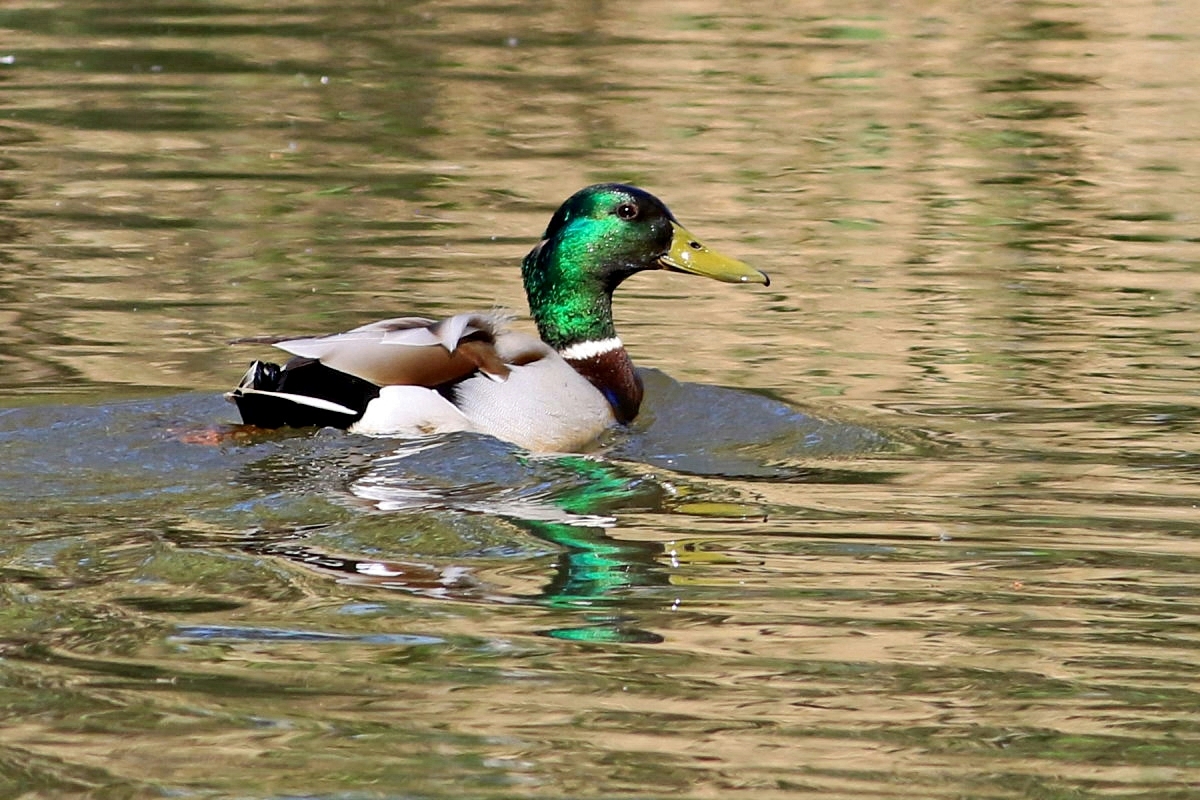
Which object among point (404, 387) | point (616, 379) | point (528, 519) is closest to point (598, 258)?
point (616, 379)

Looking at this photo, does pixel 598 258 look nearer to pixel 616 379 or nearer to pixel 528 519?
pixel 616 379

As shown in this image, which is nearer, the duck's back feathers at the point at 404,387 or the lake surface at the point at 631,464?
the lake surface at the point at 631,464

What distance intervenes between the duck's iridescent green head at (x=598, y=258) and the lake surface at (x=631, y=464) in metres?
0.44

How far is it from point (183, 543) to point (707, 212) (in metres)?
6.32

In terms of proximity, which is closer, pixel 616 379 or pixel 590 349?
pixel 616 379

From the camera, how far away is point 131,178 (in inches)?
491

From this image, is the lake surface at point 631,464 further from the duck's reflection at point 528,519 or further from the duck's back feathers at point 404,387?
the duck's back feathers at point 404,387

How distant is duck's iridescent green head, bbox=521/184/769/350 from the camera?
8.23m

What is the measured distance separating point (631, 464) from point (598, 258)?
1228 mm

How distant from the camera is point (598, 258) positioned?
27.1ft

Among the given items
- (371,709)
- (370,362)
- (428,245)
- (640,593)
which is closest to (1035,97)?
(428,245)

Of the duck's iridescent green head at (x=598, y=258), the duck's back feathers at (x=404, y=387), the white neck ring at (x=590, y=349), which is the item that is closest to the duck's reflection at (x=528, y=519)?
the duck's back feathers at (x=404, y=387)

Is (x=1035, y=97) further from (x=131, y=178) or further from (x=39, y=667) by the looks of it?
(x=39, y=667)

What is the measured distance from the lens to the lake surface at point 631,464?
4.51 metres
